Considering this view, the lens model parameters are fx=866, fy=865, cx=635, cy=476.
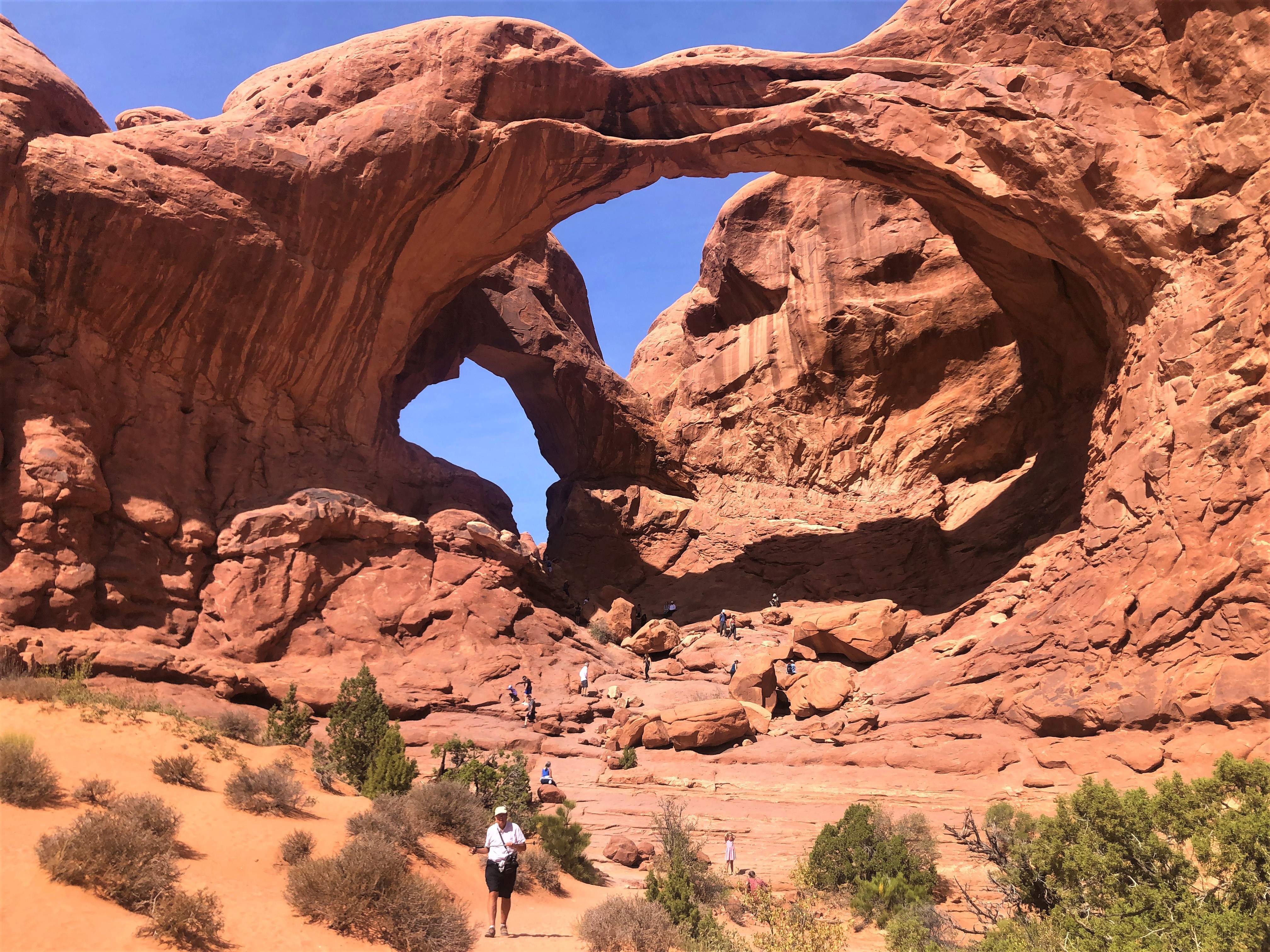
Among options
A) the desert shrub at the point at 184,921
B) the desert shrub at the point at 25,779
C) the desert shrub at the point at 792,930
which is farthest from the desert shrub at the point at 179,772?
the desert shrub at the point at 792,930

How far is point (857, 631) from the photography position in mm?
21391

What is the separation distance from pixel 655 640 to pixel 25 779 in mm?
18819

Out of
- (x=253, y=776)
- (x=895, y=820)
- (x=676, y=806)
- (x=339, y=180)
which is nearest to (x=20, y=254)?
(x=339, y=180)

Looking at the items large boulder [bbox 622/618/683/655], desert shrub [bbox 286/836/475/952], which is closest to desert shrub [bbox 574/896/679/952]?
desert shrub [bbox 286/836/475/952]

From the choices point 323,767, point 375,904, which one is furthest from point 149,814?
point 323,767

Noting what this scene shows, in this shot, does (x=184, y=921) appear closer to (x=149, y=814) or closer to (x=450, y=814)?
(x=149, y=814)

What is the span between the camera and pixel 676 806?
15008 mm

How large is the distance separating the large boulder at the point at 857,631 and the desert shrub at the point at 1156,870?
1227cm

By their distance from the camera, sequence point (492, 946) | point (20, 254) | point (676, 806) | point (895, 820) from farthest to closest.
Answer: point (20, 254)
point (676, 806)
point (895, 820)
point (492, 946)

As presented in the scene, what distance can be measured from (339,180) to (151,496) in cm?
878

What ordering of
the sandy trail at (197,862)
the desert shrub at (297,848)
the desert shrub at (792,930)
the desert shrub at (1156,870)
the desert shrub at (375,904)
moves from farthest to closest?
the desert shrub at (297,848) → the desert shrub at (792,930) → the desert shrub at (375,904) → the desert shrub at (1156,870) → the sandy trail at (197,862)

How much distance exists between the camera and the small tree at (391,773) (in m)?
11.8

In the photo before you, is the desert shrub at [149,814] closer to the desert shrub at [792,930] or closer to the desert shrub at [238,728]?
the desert shrub at [238,728]

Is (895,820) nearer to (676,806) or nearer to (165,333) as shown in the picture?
(676,806)
